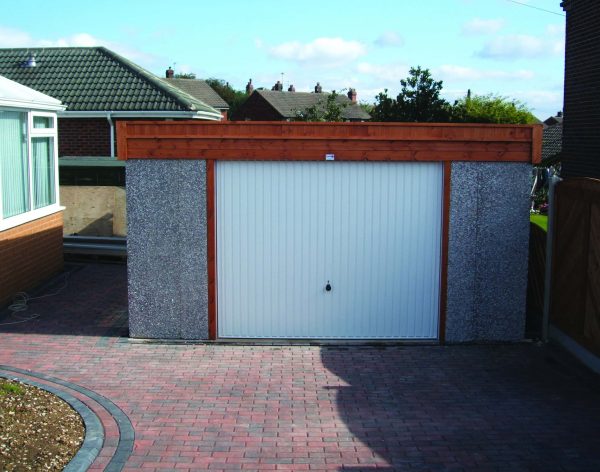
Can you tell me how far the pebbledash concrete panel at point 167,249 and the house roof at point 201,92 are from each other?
4148cm

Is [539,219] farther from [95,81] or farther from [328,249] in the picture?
[328,249]

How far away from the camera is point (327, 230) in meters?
10.1

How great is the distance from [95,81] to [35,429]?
53.5ft

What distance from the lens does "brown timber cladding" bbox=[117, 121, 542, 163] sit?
9.72 meters

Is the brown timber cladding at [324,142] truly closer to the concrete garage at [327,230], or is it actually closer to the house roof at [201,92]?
the concrete garage at [327,230]

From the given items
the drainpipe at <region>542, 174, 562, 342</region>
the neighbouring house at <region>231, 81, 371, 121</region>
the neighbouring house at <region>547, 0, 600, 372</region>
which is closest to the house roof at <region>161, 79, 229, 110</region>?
the neighbouring house at <region>231, 81, 371, 121</region>

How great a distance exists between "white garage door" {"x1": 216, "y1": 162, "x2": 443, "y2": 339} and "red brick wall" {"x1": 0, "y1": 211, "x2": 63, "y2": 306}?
4053 millimetres

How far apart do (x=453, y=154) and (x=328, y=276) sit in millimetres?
2383

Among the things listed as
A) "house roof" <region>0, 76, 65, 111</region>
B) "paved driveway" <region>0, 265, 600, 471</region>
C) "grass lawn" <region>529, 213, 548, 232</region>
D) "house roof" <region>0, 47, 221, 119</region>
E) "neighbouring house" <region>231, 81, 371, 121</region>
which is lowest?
"paved driveway" <region>0, 265, 600, 471</region>

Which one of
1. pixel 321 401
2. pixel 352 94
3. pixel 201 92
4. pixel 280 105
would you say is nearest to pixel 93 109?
pixel 321 401

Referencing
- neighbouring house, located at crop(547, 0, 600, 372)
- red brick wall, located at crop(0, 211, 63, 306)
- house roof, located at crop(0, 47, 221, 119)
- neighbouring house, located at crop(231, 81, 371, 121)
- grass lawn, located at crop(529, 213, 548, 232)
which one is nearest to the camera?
neighbouring house, located at crop(547, 0, 600, 372)

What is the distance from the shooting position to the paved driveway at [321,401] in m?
6.59

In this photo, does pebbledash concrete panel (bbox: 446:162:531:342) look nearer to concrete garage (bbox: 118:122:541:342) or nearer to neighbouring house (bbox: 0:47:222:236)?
concrete garage (bbox: 118:122:541:342)

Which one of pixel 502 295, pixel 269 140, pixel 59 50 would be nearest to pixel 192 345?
pixel 269 140
